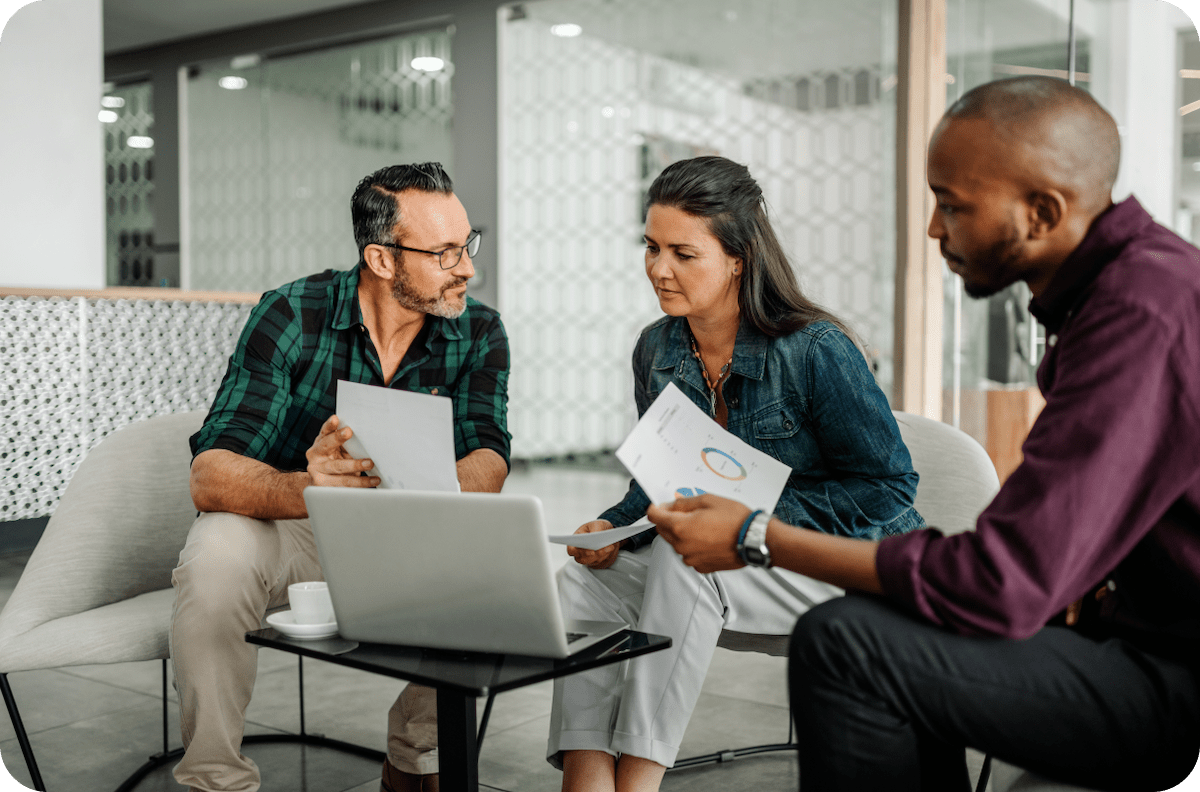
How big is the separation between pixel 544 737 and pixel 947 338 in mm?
2481

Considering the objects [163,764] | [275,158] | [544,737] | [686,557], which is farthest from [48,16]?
[686,557]

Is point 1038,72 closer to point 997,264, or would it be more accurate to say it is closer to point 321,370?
point 321,370

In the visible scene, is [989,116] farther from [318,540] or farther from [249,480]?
[249,480]

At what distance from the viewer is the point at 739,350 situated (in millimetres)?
1749

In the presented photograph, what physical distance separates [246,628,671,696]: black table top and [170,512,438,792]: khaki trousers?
13.5 inches

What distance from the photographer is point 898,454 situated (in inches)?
64.2

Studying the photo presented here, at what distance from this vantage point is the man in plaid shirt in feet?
5.17

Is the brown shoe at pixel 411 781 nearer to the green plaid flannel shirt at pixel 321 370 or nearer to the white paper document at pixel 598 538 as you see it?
the green plaid flannel shirt at pixel 321 370

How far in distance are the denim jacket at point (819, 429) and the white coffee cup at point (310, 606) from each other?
577 millimetres

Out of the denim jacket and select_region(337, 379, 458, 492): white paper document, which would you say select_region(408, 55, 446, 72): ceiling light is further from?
select_region(337, 379, 458, 492): white paper document

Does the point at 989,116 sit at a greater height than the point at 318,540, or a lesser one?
greater

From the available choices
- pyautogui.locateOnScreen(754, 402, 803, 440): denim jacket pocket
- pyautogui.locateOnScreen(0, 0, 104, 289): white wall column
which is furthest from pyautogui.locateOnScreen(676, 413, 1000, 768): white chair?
pyautogui.locateOnScreen(0, 0, 104, 289): white wall column

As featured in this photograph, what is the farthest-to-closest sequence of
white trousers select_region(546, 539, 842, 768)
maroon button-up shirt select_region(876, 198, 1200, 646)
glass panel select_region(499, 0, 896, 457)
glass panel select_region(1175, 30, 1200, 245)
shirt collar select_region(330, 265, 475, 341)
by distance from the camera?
glass panel select_region(499, 0, 896, 457), glass panel select_region(1175, 30, 1200, 245), shirt collar select_region(330, 265, 475, 341), white trousers select_region(546, 539, 842, 768), maroon button-up shirt select_region(876, 198, 1200, 646)

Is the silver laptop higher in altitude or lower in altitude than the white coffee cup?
higher
